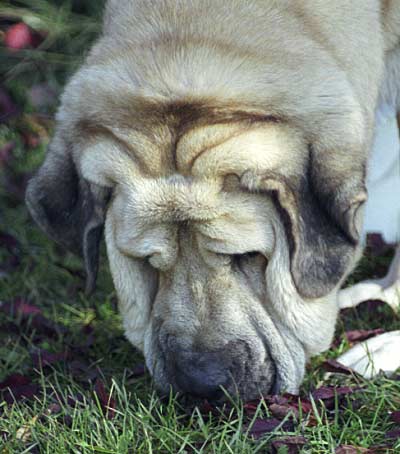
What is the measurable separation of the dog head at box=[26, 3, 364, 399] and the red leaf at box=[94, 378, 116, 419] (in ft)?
0.57

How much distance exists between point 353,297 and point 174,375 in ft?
4.07

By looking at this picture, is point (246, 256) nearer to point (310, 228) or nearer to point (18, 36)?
point (310, 228)

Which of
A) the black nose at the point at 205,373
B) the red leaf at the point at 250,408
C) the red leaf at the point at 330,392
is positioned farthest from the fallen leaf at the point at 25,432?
the red leaf at the point at 330,392

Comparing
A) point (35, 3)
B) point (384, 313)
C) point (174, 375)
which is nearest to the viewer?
point (174, 375)

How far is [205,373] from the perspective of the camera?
2975 mm

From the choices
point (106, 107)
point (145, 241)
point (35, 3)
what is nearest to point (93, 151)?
point (106, 107)

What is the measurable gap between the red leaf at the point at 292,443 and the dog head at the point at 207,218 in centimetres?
26

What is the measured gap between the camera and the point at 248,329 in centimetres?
303

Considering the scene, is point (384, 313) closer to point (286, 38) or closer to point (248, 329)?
point (248, 329)

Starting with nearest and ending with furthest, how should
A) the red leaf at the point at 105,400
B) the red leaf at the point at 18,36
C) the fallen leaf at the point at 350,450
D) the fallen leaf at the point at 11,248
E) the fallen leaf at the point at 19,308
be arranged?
the fallen leaf at the point at 350,450
the red leaf at the point at 105,400
the fallen leaf at the point at 19,308
the red leaf at the point at 18,36
the fallen leaf at the point at 11,248

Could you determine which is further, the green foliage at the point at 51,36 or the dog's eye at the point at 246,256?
the green foliage at the point at 51,36

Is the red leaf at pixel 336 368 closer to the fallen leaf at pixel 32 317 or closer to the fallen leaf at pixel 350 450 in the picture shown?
the fallen leaf at pixel 350 450

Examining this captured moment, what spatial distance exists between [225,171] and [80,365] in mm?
1211

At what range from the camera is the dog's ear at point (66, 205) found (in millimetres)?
3184
